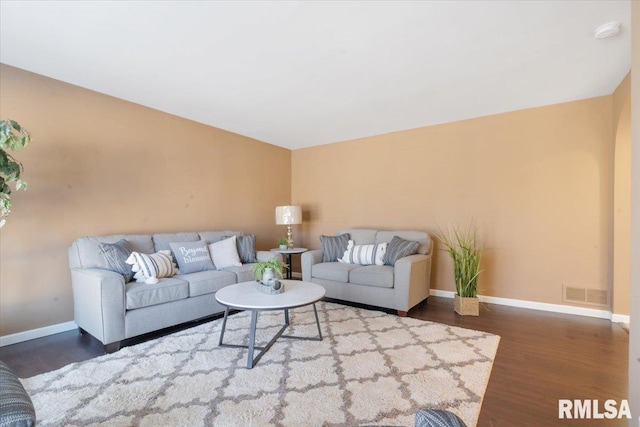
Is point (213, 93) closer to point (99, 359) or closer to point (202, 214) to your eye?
point (202, 214)

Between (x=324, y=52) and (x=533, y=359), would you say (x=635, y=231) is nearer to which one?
(x=533, y=359)

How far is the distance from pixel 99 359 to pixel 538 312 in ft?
14.0

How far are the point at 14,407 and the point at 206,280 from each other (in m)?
2.10

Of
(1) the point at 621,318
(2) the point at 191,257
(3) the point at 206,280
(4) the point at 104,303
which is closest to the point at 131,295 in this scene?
(4) the point at 104,303

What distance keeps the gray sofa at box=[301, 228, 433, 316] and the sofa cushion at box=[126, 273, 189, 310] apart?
1.58m

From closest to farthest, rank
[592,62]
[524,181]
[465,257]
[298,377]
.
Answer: [298,377]
[592,62]
[465,257]
[524,181]

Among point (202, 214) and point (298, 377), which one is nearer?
point (298, 377)

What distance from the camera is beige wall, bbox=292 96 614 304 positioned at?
3.25 meters

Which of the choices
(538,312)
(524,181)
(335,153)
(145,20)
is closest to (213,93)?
(145,20)

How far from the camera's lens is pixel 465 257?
3379 millimetres

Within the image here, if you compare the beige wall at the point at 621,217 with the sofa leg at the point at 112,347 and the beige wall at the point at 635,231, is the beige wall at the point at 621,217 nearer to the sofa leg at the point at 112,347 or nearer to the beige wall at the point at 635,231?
the beige wall at the point at 635,231

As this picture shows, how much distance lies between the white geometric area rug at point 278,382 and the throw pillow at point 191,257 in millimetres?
714

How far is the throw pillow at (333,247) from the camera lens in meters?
4.03

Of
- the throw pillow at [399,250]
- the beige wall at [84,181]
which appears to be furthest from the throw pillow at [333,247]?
the beige wall at [84,181]
